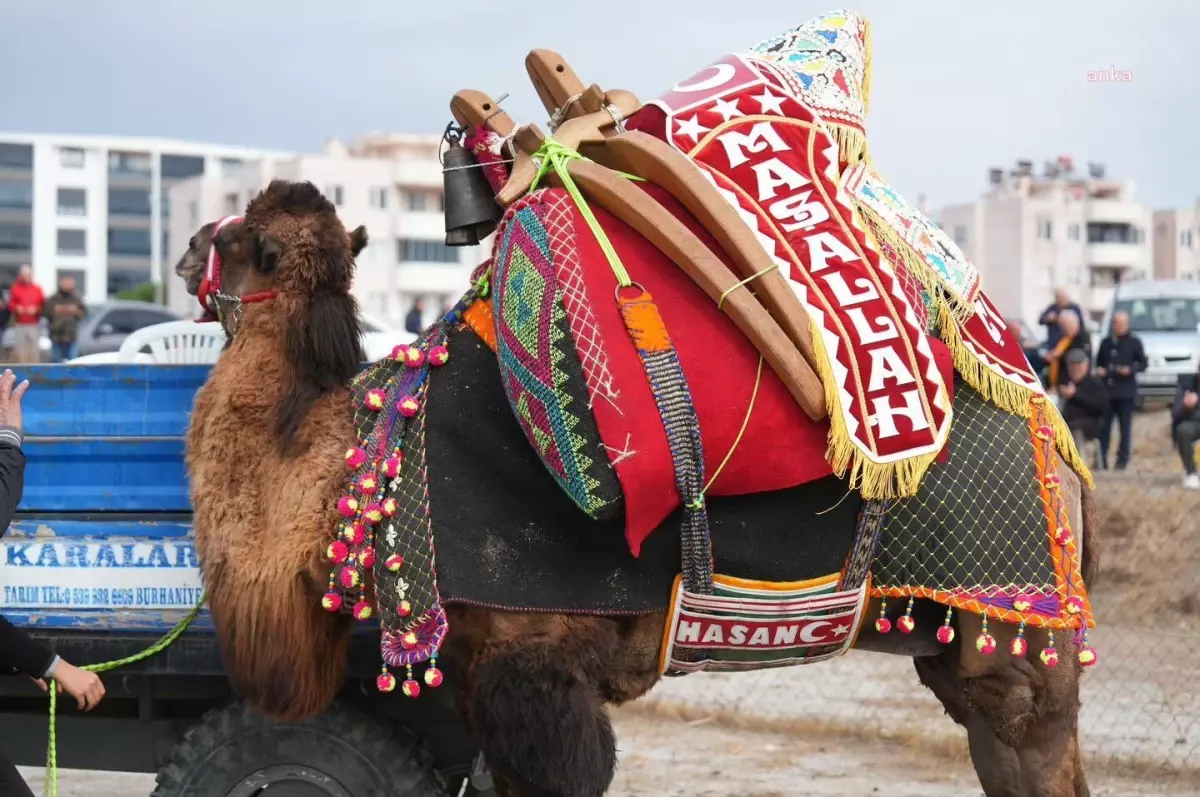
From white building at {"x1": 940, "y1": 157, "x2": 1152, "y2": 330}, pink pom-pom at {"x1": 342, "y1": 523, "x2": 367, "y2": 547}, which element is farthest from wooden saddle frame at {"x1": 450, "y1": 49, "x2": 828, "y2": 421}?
white building at {"x1": 940, "y1": 157, "x2": 1152, "y2": 330}

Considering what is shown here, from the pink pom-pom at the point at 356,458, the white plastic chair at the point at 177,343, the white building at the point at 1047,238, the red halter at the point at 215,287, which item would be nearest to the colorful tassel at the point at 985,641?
the pink pom-pom at the point at 356,458

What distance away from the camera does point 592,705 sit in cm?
391

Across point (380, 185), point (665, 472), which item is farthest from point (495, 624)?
point (380, 185)

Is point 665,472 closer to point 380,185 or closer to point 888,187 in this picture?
point 888,187

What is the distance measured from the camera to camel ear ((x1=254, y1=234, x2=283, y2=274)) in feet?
14.0

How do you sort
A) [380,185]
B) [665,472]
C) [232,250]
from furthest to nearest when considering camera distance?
1. [380,185]
2. [232,250]
3. [665,472]

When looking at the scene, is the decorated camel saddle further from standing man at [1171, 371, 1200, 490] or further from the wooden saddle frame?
standing man at [1171, 371, 1200, 490]

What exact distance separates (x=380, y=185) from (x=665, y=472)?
2821 inches

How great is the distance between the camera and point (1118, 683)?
804 centimetres

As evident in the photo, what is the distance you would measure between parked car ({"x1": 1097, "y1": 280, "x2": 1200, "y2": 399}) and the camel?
15738 millimetres

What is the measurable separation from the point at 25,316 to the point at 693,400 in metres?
17.6

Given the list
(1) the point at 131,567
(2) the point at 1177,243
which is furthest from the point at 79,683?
(2) the point at 1177,243

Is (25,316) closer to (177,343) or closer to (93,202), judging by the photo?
(177,343)

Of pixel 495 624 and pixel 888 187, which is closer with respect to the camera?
pixel 495 624
